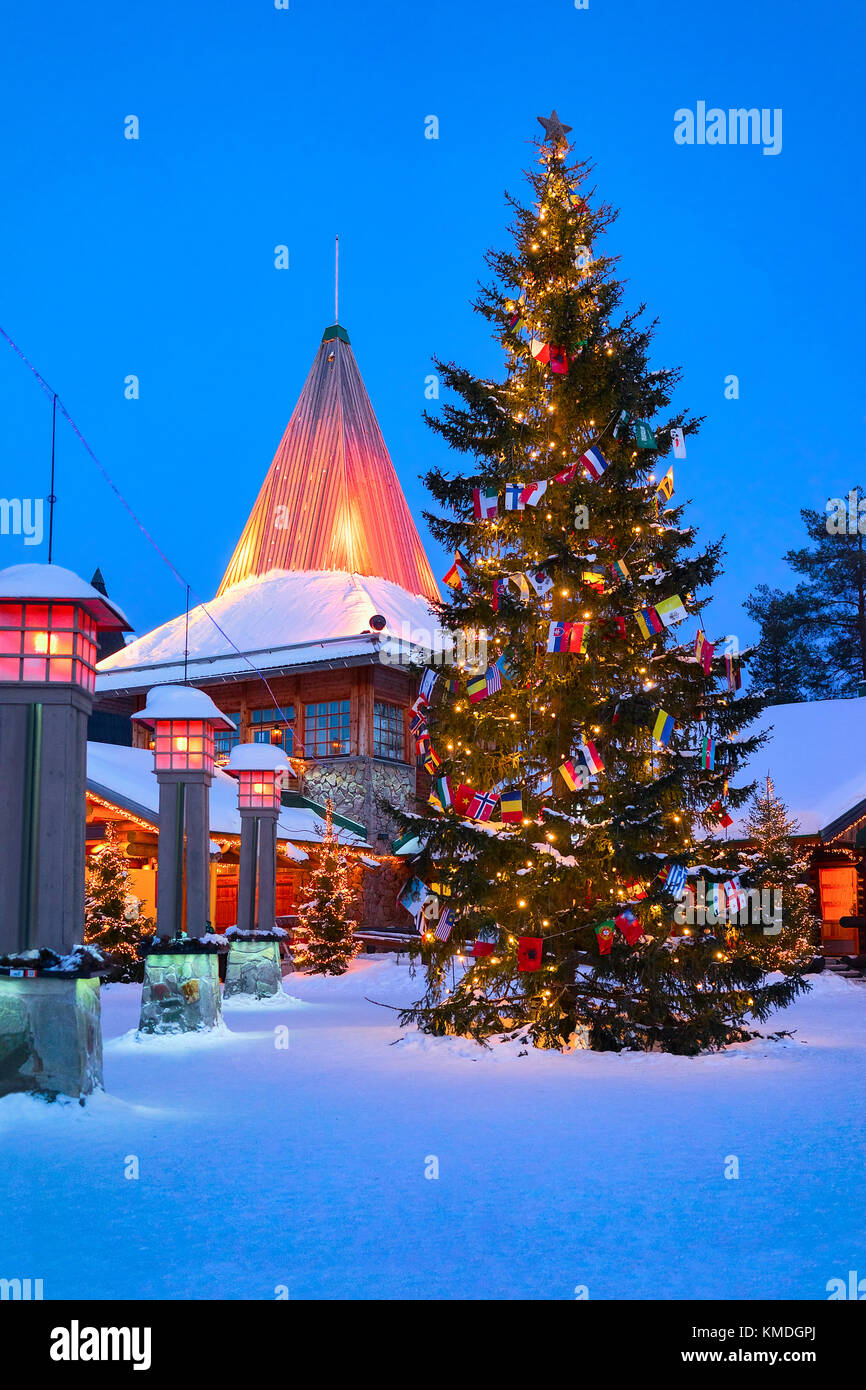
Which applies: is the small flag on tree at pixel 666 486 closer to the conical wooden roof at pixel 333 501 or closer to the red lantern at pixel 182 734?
the red lantern at pixel 182 734

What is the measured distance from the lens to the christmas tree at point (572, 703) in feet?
36.5

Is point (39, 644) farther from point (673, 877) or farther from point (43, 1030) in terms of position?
point (673, 877)

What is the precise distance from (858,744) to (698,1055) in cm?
1968

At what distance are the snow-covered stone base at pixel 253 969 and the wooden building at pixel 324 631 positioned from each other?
841cm

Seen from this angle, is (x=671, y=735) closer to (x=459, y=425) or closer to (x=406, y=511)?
(x=459, y=425)

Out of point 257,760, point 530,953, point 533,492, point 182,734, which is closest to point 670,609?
point 533,492

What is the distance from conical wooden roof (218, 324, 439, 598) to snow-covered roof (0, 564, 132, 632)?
26.0m

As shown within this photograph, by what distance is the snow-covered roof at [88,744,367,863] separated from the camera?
21516 millimetres

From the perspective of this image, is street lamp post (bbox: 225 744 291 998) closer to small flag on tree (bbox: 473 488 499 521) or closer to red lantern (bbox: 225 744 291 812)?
red lantern (bbox: 225 744 291 812)

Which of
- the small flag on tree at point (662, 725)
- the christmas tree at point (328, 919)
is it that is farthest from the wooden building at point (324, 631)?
the small flag on tree at point (662, 725)

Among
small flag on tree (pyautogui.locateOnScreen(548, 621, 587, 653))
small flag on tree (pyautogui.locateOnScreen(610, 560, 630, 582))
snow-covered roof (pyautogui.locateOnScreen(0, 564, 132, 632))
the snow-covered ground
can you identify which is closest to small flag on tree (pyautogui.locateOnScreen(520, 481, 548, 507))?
small flag on tree (pyautogui.locateOnScreen(610, 560, 630, 582))

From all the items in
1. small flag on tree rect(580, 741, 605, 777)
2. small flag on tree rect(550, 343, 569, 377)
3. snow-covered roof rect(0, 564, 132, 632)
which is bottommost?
small flag on tree rect(580, 741, 605, 777)

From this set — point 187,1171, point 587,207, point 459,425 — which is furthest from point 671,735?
point 187,1171

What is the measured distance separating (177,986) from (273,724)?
19.6 meters
